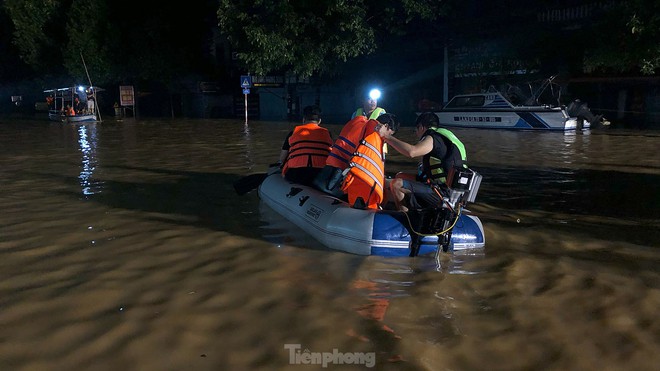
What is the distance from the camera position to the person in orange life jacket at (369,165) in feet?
19.4

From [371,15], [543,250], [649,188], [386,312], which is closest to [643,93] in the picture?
[371,15]

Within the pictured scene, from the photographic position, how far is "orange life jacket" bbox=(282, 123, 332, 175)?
7180 millimetres

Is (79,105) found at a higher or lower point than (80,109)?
higher

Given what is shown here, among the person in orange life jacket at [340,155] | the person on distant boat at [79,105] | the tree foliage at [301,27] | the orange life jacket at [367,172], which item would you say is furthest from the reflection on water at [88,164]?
the person on distant boat at [79,105]

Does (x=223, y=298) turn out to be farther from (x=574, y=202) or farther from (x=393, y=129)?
(x=574, y=202)

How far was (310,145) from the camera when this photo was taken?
7.19m

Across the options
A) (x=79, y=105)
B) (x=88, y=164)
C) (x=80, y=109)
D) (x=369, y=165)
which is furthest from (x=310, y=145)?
(x=79, y=105)

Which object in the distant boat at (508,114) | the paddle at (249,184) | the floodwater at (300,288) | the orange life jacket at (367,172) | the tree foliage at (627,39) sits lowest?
the floodwater at (300,288)

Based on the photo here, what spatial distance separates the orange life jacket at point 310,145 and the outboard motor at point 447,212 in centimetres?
205

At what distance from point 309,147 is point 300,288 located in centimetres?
278

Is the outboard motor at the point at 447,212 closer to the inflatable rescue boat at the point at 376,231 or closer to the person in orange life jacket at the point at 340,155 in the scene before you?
the inflatable rescue boat at the point at 376,231

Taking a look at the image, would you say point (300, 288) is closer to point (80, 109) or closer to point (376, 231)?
point (376, 231)

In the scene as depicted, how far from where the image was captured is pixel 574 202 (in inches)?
323

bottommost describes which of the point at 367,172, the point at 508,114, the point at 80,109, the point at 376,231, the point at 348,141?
the point at 376,231
